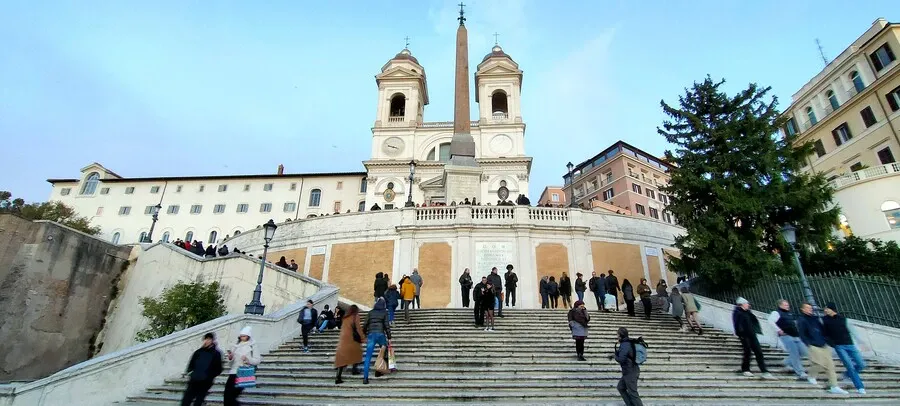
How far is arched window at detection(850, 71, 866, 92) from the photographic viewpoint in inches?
1164

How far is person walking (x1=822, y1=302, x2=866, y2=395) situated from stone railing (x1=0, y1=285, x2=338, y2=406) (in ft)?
29.4

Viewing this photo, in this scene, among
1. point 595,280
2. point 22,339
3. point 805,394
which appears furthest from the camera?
point 22,339

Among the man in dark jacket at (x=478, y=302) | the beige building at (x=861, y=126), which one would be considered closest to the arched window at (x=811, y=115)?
the beige building at (x=861, y=126)

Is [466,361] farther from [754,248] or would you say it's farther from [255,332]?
[754,248]

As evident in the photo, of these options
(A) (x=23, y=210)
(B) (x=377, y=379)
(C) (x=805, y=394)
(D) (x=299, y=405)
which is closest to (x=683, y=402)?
→ (C) (x=805, y=394)

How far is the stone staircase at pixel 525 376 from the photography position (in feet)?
21.5

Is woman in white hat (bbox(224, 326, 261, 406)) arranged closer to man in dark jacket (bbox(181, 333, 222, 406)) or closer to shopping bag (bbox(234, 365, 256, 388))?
shopping bag (bbox(234, 365, 256, 388))

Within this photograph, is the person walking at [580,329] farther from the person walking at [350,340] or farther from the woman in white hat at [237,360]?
the woman in white hat at [237,360]

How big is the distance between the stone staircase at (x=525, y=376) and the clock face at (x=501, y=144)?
1303 inches

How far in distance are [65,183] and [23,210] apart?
1112 centimetres

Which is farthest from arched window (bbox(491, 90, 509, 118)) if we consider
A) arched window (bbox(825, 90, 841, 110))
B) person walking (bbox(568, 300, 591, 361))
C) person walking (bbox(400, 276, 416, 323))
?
person walking (bbox(568, 300, 591, 361))

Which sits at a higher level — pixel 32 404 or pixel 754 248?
pixel 754 248

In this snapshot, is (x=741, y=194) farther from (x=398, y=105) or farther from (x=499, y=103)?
(x=398, y=105)

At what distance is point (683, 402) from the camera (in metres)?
6.38
